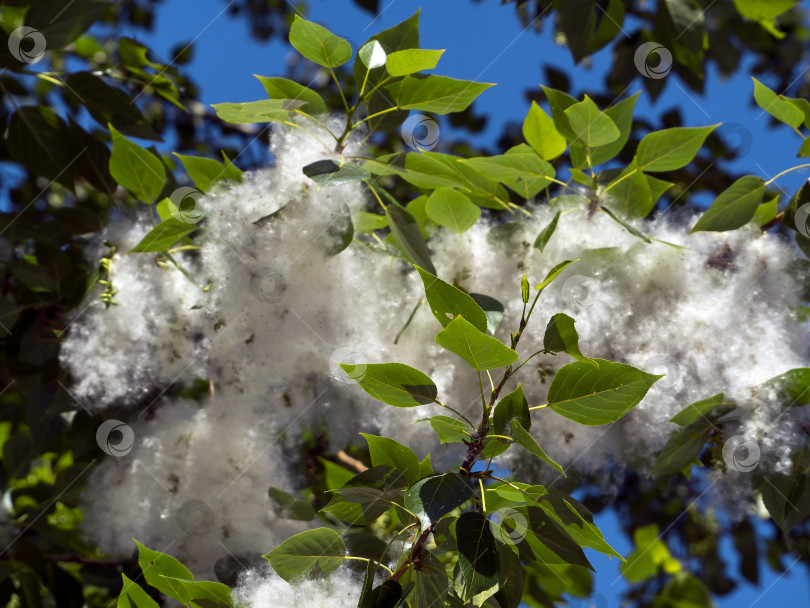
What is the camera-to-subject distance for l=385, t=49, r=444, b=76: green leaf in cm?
88

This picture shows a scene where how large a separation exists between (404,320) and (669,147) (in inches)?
19.7

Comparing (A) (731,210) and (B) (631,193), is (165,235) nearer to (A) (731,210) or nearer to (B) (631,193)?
(B) (631,193)

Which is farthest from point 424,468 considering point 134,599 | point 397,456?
point 134,599

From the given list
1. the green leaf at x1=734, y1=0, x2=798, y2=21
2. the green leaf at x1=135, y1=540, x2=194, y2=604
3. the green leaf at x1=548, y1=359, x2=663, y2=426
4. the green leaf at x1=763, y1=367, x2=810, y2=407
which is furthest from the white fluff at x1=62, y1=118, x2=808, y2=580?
the green leaf at x1=734, y1=0, x2=798, y2=21

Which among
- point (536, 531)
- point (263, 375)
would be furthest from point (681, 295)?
point (263, 375)

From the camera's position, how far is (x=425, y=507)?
0.65 metres

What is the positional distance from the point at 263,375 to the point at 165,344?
0.22 m

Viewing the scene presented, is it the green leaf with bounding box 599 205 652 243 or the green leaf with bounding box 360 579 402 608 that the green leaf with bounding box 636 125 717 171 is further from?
the green leaf with bounding box 360 579 402 608

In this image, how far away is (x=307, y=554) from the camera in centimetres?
74

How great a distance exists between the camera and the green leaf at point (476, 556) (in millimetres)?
637

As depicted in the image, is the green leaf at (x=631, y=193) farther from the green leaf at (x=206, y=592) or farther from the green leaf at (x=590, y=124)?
the green leaf at (x=206, y=592)

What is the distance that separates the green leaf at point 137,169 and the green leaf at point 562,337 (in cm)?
76

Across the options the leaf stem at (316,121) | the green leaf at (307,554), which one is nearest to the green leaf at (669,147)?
the leaf stem at (316,121)

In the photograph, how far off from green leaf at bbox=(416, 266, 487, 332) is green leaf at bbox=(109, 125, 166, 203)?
2.09 feet
